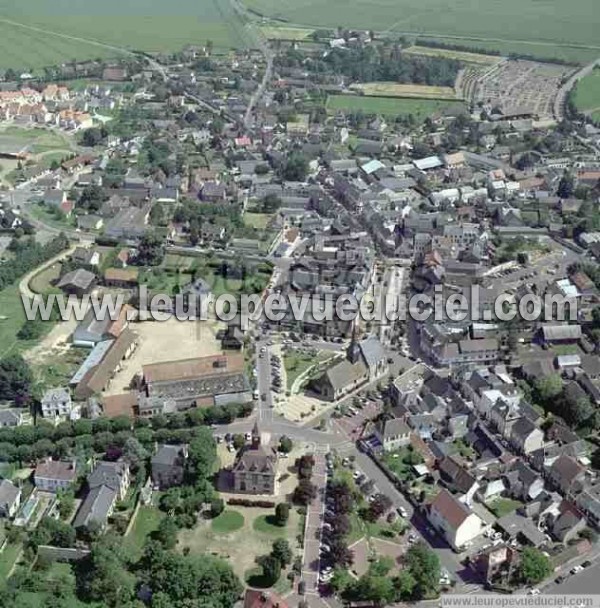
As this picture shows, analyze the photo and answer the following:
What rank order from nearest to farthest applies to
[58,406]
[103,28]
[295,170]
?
[58,406] < [295,170] < [103,28]

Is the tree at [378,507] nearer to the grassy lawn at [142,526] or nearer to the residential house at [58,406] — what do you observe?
the grassy lawn at [142,526]

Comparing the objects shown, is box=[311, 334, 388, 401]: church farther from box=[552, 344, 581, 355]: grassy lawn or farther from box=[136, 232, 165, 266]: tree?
box=[136, 232, 165, 266]: tree

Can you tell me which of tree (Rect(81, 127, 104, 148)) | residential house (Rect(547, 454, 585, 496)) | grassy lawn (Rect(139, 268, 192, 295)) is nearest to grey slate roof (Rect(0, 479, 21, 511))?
grassy lawn (Rect(139, 268, 192, 295))

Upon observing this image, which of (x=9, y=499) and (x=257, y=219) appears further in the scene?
(x=257, y=219)

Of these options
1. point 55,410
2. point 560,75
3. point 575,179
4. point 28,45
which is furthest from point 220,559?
point 28,45

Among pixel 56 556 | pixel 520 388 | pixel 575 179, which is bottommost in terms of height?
pixel 56 556

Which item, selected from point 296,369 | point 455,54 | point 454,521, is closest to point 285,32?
point 455,54

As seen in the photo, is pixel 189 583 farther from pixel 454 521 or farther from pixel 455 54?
pixel 455 54

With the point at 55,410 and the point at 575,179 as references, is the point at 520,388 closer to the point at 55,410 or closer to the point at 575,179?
the point at 55,410
